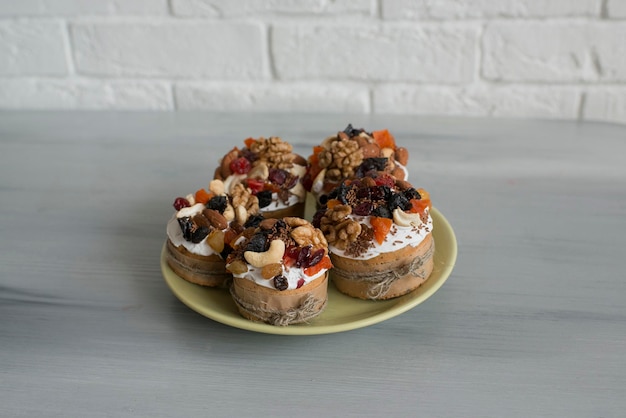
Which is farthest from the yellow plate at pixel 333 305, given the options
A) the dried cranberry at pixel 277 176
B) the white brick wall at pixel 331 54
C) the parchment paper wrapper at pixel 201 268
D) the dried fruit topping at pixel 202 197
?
the white brick wall at pixel 331 54

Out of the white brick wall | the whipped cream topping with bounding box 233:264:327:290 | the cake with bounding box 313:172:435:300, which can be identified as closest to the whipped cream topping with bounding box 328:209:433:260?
the cake with bounding box 313:172:435:300

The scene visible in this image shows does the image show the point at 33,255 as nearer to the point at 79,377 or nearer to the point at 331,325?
→ the point at 79,377

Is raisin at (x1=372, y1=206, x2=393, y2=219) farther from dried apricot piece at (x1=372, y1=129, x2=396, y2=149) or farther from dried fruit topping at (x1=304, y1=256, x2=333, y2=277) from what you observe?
dried apricot piece at (x1=372, y1=129, x2=396, y2=149)

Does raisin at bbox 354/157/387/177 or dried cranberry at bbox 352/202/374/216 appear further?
raisin at bbox 354/157/387/177

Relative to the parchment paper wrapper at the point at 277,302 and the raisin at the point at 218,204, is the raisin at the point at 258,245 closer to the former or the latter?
the parchment paper wrapper at the point at 277,302

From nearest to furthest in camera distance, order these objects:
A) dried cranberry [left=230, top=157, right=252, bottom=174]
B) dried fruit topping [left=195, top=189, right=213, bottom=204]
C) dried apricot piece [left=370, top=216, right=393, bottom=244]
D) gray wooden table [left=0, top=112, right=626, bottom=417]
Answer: gray wooden table [left=0, top=112, right=626, bottom=417] < dried apricot piece [left=370, top=216, right=393, bottom=244] < dried fruit topping [left=195, top=189, right=213, bottom=204] < dried cranberry [left=230, top=157, right=252, bottom=174]

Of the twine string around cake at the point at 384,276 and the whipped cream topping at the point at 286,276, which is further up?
the whipped cream topping at the point at 286,276
